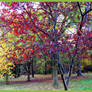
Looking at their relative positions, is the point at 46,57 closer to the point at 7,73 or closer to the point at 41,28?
the point at 41,28

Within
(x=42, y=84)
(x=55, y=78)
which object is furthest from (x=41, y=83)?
(x=55, y=78)

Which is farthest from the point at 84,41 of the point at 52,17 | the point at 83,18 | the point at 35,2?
the point at 35,2

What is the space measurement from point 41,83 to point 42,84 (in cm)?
2

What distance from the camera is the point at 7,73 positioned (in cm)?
220

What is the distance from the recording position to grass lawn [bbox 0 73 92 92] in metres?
1.99

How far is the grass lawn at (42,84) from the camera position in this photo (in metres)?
1.99

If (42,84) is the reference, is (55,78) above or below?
above

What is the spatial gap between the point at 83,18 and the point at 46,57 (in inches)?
29.2

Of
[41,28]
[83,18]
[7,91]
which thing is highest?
[83,18]

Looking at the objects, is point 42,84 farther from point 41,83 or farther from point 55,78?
point 55,78

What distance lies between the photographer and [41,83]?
2152 millimetres

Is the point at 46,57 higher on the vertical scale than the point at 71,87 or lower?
higher

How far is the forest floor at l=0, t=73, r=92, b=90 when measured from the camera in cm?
199

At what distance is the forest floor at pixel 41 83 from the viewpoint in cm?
199
